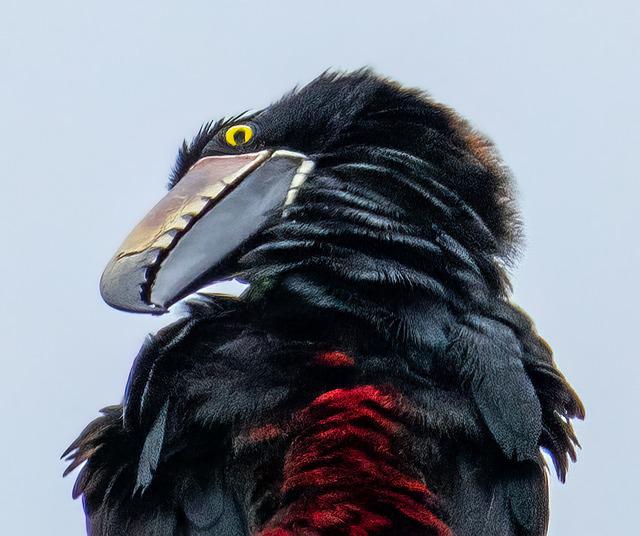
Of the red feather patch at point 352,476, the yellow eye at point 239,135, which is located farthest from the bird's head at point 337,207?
the red feather patch at point 352,476

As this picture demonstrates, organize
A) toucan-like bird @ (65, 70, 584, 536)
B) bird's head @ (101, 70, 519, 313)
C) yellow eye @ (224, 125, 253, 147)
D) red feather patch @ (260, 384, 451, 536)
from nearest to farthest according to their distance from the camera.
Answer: red feather patch @ (260, 384, 451, 536) < toucan-like bird @ (65, 70, 584, 536) < bird's head @ (101, 70, 519, 313) < yellow eye @ (224, 125, 253, 147)

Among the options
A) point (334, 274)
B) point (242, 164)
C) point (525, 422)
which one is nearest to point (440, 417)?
point (525, 422)

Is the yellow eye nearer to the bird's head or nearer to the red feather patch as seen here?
the bird's head

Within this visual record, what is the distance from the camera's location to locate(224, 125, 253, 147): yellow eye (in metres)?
4.43

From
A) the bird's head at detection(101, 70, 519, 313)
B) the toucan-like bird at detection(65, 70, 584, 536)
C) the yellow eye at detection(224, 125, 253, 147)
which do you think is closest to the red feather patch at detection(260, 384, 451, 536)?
the toucan-like bird at detection(65, 70, 584, 536)

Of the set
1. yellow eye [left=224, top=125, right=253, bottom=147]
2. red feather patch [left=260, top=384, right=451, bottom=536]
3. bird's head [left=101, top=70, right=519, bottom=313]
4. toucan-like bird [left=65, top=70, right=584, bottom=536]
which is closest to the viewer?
red feather patch [left=260, top=384, right=451, bottom=536]

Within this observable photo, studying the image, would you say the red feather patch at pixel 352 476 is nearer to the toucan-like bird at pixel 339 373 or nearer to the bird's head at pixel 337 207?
the toucan-like bird at pixel 339 373

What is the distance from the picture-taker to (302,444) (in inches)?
134

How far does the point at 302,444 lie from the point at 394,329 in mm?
379

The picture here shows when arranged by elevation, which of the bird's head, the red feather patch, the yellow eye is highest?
the yellow eye

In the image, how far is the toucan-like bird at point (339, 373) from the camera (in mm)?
3408

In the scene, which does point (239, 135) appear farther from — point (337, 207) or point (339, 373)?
point (339, 373)

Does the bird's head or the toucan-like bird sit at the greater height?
the bird's head

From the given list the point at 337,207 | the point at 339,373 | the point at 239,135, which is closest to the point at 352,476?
the point at 339,373
